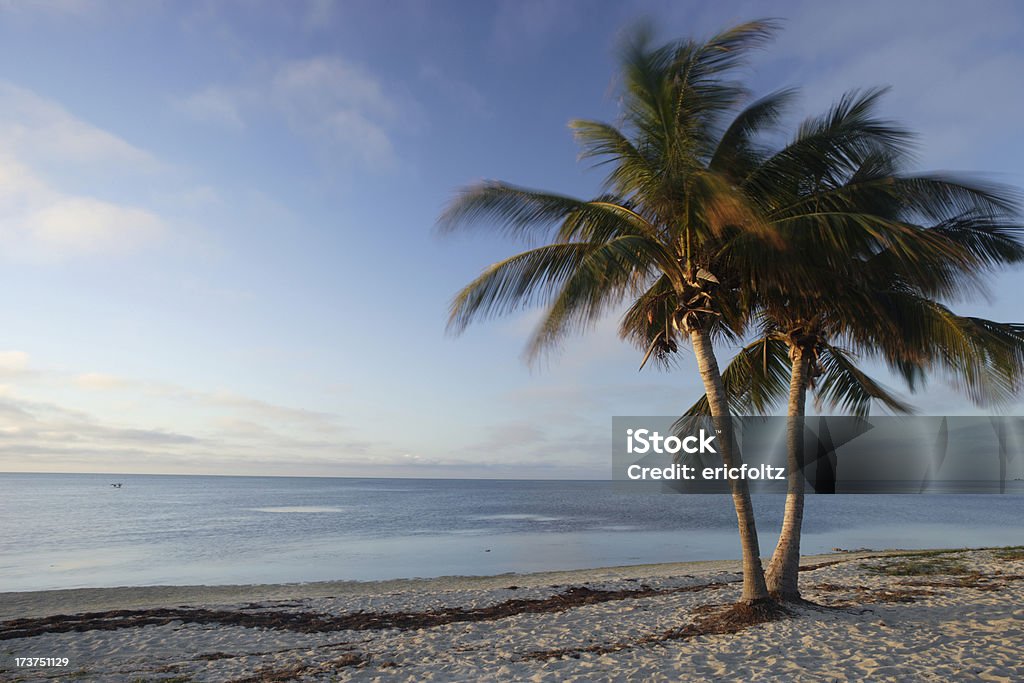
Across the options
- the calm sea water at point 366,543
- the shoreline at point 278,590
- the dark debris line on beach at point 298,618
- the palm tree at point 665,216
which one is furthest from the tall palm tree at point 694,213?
the calm sea water at point 366,543

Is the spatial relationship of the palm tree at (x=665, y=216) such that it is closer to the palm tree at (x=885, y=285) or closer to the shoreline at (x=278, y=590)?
the palm tree at (x=885, y=285)

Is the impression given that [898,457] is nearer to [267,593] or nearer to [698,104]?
[698,104]

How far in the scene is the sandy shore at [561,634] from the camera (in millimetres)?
6531

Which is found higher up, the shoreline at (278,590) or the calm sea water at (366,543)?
the shoreline at (278,590)

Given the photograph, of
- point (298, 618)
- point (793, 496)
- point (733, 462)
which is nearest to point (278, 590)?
point (298, 618)

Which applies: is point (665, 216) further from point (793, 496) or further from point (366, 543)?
point (366, 543)

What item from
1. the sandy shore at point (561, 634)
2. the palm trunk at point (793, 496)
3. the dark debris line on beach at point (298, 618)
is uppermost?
the palm trunk at point (793, 496)

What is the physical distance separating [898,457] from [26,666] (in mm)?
21849

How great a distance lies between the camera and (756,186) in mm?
8594

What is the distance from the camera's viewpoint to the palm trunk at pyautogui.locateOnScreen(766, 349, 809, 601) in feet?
29.1

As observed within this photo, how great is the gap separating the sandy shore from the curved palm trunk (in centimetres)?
62

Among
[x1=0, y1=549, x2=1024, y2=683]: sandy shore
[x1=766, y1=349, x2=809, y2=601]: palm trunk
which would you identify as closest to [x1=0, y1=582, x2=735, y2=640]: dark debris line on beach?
[x1=0, y1=549, x2=1024, y2=683]: sandy shore

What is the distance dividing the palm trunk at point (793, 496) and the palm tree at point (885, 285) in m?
0.01

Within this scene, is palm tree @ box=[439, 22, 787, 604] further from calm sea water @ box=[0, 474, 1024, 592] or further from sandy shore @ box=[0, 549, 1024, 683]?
calm sea water @ box=[0, 474, 1024, 592]
